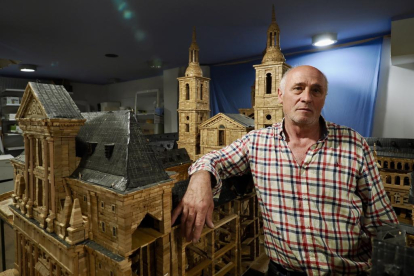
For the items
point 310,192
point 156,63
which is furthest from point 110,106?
point 310,192

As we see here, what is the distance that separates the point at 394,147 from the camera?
10000 mm

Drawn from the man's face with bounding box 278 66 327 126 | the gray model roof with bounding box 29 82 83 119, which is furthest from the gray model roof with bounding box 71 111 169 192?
the man's face with bounding box 278 66 327 126

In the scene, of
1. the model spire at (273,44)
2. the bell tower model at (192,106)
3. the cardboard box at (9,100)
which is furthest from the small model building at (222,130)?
the cardboard box at (9,100)

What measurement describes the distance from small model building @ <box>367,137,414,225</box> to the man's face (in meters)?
8.73

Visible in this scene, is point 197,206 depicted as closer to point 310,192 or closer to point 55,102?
point 310,192

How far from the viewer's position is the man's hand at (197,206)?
290cm

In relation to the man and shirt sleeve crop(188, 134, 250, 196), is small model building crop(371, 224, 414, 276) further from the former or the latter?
shirt sleeve crop(188, 134, 250, 196)

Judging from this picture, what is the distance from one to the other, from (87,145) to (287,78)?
3.48 metres

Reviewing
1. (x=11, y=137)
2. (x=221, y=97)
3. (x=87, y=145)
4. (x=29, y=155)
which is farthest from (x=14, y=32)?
(x=11, y=137)

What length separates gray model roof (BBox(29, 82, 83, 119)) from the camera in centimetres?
403

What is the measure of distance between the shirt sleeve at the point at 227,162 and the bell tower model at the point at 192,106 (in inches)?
351

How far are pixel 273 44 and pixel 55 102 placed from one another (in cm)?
767

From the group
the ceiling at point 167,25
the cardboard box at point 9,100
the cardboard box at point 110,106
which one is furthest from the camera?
the cardboard box at point 110,106

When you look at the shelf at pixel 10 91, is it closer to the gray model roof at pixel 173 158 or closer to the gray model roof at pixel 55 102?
the gray model roof at pixel 173 158
